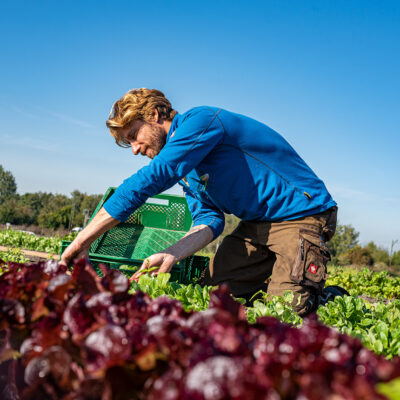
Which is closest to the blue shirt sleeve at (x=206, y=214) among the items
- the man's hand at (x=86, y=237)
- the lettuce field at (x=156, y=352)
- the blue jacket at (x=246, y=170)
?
the blue jacket at (x=246, y=170)

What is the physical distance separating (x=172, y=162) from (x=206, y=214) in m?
1.19

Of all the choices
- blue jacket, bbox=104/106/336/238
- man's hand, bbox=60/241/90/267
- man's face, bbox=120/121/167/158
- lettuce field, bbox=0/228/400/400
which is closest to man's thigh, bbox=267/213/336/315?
blue jacket, bbox=104/106/336/238

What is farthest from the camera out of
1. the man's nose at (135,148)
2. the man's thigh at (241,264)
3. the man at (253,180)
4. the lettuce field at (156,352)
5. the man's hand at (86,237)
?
the man's thigh at (241,264)

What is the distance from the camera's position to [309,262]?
126 inches

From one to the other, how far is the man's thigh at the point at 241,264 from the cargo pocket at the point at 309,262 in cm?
74

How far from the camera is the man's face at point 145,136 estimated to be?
10.5ft

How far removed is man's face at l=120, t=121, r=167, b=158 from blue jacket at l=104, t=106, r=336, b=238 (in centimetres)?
13

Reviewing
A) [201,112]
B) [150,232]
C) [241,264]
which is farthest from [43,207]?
[201,112]

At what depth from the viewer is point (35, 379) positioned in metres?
0.90

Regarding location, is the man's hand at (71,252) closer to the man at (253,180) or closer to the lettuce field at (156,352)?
the man at (253,180)

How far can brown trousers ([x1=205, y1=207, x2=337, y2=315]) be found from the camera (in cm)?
320

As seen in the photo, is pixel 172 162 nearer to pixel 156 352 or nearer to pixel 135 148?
pixel 135 148

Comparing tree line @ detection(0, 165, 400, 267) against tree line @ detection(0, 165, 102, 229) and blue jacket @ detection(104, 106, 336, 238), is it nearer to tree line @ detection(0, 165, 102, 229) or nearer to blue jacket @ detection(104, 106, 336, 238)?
tree line @ detection(0, 165, 102, 229)

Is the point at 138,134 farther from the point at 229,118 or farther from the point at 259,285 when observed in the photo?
the point at 259,285
